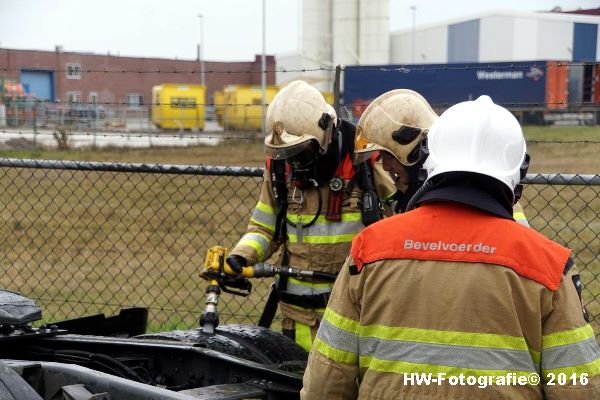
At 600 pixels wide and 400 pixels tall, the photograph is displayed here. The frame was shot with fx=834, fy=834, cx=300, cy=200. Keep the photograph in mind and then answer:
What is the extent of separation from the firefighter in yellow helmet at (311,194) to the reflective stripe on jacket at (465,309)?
5.82ft

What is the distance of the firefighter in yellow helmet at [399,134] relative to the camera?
3.50 meters

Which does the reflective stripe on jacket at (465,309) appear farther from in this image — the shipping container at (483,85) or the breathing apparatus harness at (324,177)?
the shipping container at (483,85)

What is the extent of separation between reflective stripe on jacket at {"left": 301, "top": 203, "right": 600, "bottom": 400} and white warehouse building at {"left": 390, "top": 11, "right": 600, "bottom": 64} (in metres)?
47.7

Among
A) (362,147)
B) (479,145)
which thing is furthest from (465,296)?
(362,147)

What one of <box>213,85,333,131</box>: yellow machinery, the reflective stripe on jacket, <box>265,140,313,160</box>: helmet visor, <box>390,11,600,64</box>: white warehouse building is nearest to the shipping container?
Result: <box>213,85,333,131</box>: yellow machinery

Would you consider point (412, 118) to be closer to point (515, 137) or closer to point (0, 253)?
point (515, 137)

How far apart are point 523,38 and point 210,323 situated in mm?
47343

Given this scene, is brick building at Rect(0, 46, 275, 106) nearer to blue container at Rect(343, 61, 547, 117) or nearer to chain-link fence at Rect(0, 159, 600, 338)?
blue container at Rect(343, 61, 547, 117)

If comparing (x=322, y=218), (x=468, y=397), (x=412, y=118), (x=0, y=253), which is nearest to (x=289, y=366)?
(x=322, y=218)

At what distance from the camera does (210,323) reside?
351 cm

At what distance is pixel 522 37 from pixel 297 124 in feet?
154

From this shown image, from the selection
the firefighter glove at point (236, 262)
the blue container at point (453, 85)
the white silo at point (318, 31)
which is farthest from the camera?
the white silo at point (318, 31)

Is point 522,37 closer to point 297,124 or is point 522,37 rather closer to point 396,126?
point 297,124

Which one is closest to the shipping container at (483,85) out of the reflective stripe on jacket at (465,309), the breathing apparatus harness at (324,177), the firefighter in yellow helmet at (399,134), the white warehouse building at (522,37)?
the white warehouse building at (522,37)
